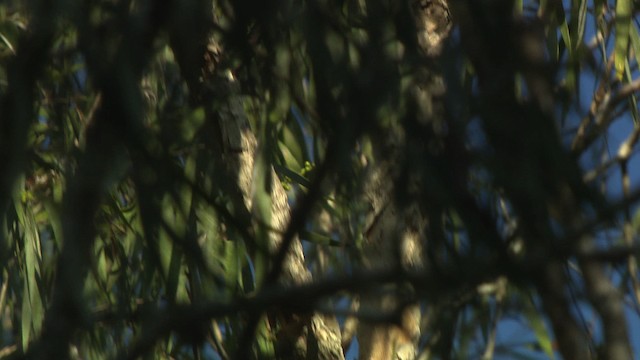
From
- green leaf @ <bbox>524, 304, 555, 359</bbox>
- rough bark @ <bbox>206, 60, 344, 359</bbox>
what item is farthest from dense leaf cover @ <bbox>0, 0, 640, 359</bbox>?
rough bark @ <bbox>206, 60, 344, 359</bbox>

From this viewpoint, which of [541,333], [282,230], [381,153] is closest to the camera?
[381,153]

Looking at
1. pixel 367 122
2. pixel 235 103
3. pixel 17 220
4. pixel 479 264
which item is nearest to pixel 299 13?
pixel 367 122

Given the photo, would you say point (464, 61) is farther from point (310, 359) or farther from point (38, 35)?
point (310, 359)

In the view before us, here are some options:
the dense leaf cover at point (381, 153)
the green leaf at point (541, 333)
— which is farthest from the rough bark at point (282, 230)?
the dense leaf cover at point (381, 153)

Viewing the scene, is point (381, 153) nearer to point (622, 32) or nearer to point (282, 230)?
point (282, 230)

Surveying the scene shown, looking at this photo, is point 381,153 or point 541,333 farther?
point 541,333

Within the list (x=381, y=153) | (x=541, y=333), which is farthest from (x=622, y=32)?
(x=381, y=153)

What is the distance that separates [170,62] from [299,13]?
7.9 inches

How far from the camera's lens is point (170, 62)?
1.06 m

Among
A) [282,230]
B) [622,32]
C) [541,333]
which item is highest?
[622,32]

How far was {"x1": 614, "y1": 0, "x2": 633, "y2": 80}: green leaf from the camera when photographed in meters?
1.63

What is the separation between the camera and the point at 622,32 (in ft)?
5.54

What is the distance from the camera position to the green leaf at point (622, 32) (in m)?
1.63

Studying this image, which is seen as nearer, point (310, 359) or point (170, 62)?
point (170, 62)
